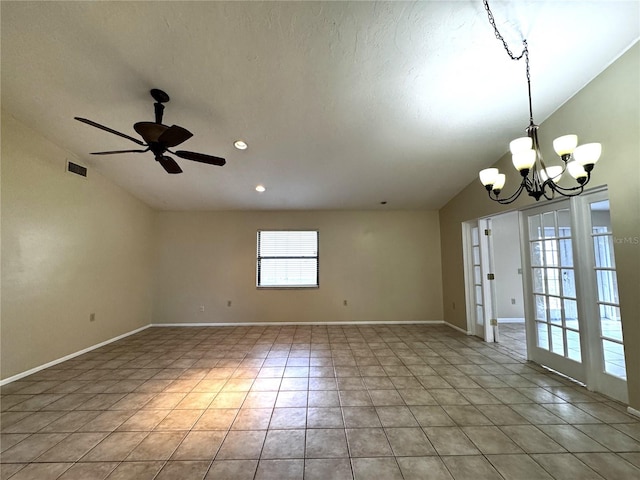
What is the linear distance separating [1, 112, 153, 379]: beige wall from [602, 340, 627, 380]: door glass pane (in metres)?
6.18

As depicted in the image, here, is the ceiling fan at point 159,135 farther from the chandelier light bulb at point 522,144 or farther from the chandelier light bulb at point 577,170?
the chandelier light bulb at point 577,170

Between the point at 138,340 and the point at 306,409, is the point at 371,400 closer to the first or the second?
the point at 306,409

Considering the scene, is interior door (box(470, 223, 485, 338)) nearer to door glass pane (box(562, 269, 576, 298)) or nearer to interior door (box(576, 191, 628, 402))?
door glass pane (box(562, 269, 576, 298))

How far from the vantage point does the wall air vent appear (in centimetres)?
368

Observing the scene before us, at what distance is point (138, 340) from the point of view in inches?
180

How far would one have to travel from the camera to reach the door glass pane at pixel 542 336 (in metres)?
3.22

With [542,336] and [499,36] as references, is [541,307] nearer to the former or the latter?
[542,336]

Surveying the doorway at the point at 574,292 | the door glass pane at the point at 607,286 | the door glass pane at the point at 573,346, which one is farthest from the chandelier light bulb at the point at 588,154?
the door glass pane at the point at 573,346

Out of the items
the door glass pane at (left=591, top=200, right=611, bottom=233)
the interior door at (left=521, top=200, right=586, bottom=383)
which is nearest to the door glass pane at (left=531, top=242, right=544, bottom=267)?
the interior door at (left=521, top=200, right=586, bottom=383)

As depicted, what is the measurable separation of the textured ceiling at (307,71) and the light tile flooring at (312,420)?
9.25 feet

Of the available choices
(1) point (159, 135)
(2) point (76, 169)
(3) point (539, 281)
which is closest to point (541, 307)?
(3) point (539, 281)

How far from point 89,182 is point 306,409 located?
4457 millimetres

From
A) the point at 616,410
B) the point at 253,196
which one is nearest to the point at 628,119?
the point at 616,410

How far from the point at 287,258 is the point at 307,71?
3979 mm
